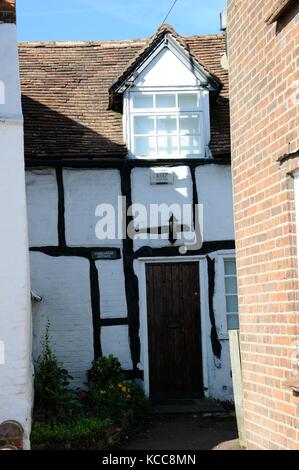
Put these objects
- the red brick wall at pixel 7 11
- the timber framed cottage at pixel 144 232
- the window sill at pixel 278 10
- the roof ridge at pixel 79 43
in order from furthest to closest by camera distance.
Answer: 1. the roof ridge at pixel 79 43
2. the timber framed cottage at pixel 144 232
3. the red brick wall at pixel 7 11
4. the window sill at pixel 278 10

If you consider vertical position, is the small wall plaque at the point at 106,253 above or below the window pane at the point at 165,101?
below

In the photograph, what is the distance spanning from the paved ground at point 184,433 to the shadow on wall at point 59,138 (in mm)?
4314

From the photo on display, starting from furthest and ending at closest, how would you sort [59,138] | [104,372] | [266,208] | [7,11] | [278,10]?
[59,138]
[104,372]
[7,11]
[266,208]
[278,10]

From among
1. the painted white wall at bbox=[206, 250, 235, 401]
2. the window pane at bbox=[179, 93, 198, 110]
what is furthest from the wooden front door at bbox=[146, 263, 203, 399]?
the window pane at bbox=[179, 93, 198, 110]

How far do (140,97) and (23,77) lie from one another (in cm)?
244

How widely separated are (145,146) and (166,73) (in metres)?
1.29

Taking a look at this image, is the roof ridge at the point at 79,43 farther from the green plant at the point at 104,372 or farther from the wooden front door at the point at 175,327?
the green plant at the point at 104,372

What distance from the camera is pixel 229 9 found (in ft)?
21.2

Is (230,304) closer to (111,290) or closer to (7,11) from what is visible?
(111,290)

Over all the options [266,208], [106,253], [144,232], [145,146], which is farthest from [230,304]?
[266,208]

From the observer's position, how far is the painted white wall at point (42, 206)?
37.4 ft

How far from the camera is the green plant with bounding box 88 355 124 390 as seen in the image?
1075cm

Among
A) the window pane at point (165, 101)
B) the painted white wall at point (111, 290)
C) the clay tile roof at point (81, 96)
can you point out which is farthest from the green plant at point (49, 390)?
the window pane at point (165, 101)

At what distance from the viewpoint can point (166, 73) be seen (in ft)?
39.1
